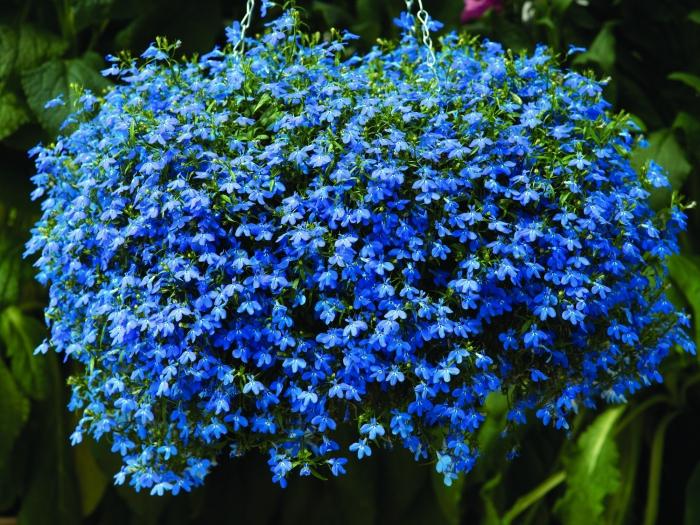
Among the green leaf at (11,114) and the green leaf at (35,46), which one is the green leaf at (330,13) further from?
the green leaf at (11,114)

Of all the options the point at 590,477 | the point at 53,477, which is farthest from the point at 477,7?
the point at 53,477

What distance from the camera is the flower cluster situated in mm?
1027

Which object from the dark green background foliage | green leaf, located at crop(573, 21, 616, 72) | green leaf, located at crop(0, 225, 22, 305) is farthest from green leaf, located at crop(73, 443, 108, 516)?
green leaf, located at crop(573, 21, 616, 72)

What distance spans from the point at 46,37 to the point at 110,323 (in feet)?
3.52

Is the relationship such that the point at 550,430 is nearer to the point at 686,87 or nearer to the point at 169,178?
the point at 686,87

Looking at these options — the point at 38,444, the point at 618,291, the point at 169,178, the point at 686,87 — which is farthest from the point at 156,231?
the point at 686,87

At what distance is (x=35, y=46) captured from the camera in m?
1.97

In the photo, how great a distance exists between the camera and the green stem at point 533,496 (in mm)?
1965

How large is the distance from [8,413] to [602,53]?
147 centimetres

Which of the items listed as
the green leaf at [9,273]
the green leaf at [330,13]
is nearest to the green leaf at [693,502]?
the green leaf at [330,13]

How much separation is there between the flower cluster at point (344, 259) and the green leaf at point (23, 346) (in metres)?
0.91

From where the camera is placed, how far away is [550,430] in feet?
7.33

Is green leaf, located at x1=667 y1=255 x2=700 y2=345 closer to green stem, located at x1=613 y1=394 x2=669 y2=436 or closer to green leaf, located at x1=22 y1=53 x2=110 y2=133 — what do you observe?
green stem, located at x1=613 y1=394 x2=669 y2=436

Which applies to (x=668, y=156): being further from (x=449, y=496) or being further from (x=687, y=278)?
(x=449, y=496)
